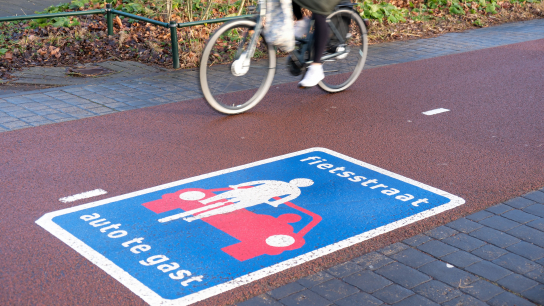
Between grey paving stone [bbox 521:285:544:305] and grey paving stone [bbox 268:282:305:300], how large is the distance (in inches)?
47.3

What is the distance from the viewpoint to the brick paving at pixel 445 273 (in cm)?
320

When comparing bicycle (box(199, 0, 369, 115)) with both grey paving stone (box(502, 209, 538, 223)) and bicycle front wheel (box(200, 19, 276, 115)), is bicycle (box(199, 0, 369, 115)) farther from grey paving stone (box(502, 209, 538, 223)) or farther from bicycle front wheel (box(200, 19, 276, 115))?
grey paving stone (box(502, 209, 538, 223))

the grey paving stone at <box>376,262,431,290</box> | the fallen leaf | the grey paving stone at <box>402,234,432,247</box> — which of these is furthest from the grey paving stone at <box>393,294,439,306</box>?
the fallen leaf

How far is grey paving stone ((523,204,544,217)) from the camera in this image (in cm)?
426

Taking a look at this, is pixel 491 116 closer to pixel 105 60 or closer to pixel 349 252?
pixel 349 252

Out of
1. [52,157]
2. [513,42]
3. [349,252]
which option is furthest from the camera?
[513,42]

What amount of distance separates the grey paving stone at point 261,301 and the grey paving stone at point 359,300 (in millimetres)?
328

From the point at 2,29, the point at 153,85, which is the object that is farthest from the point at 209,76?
the point at 2,29

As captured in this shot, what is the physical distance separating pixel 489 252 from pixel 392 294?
84cm

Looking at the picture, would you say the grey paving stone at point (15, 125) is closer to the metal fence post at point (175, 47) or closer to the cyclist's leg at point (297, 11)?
the metal fence post at point (175, 47)

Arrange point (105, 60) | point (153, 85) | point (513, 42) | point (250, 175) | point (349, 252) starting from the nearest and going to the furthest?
point (349, 252) → point (250, 175) → point (153, 85) → point (105, 60) → point (513, 42)

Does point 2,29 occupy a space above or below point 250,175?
above

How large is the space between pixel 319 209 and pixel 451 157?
1.64 m

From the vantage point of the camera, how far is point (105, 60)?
8852 mm
